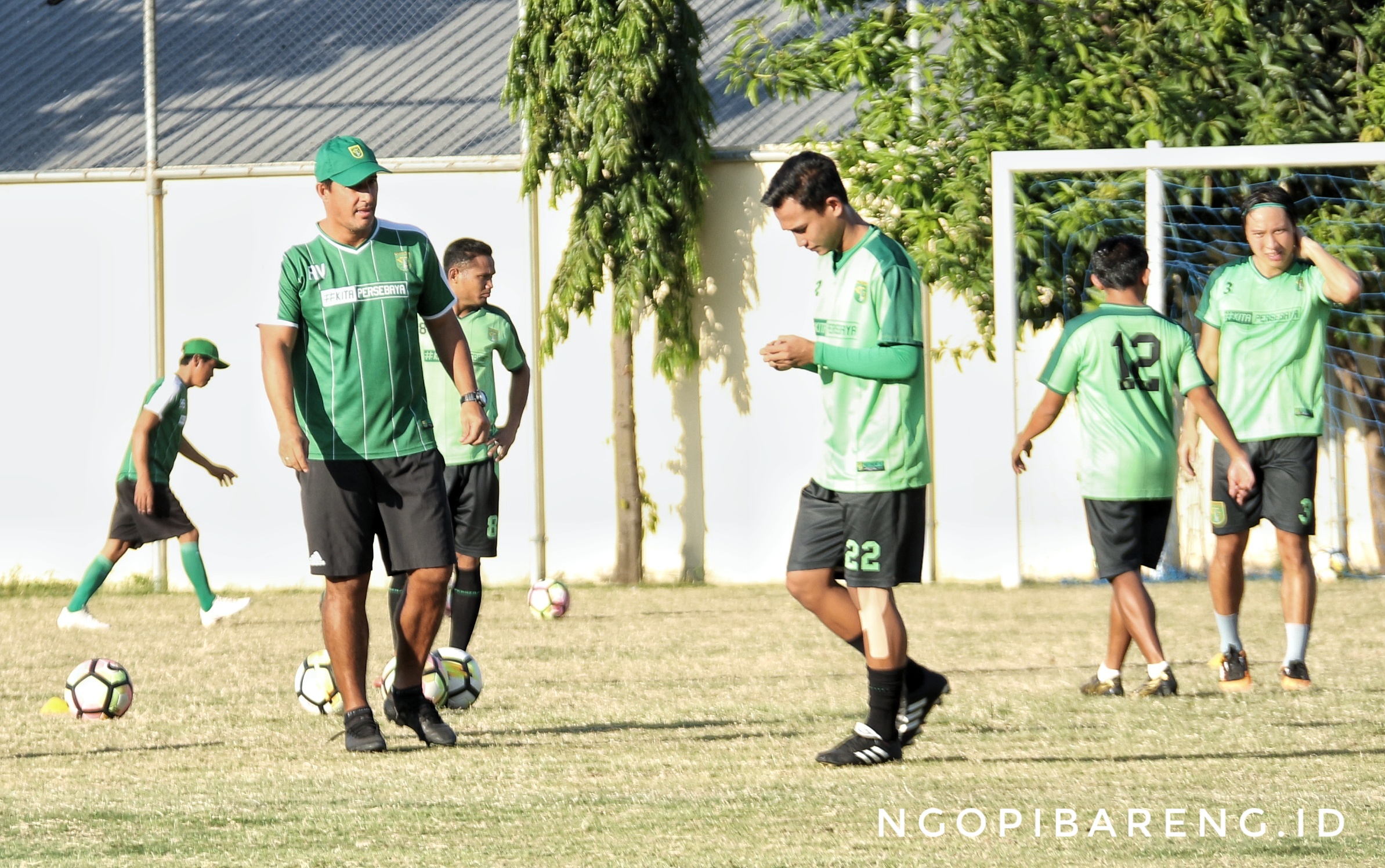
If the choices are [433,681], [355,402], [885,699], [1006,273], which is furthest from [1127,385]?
[1006,273]

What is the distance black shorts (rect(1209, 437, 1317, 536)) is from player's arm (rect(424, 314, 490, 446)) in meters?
3.13

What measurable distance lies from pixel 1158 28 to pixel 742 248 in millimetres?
3436

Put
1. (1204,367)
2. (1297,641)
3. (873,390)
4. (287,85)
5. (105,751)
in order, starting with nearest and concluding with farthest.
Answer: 1. (873,390)
2. (105,751)
3. (1297,641)
4. (1204,367)
5. (287,85)

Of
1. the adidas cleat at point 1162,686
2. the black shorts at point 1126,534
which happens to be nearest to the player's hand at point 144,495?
the black shorts at point 1126,534

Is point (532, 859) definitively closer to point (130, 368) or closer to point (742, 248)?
point (742, 248)

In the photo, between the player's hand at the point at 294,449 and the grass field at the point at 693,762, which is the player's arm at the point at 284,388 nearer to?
the player's hand at the point at 294,449

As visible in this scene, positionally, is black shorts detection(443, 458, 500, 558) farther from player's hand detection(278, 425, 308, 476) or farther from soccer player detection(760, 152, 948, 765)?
soccer player detection(760, 152, 948, 765)

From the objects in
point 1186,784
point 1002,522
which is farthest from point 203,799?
point 1002,522

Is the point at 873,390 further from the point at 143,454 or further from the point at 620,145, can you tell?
the point at 620,145

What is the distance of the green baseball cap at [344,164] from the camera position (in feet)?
20.2

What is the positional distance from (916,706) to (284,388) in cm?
234

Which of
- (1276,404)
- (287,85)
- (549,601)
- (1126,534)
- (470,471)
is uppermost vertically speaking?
(287,85)

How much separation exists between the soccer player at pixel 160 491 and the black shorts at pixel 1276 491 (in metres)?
5.89

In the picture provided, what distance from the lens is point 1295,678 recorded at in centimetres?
745
